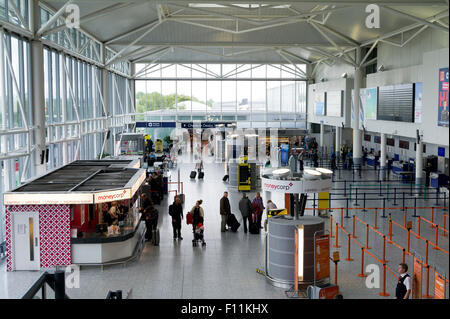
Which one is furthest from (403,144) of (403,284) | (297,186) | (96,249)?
(403,284)

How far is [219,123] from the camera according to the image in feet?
138

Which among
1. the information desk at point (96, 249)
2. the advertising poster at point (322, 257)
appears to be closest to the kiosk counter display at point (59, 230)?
A: the information desk at point (96, 249)

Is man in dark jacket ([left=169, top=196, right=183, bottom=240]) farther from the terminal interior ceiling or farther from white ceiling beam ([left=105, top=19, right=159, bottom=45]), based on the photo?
white ceiling beam ([left=105, top=19, right=159, bottom=45])

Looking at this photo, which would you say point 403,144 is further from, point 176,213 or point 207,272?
point 207,272

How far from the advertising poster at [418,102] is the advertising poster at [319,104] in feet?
60.1

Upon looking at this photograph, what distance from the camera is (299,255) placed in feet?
34.9

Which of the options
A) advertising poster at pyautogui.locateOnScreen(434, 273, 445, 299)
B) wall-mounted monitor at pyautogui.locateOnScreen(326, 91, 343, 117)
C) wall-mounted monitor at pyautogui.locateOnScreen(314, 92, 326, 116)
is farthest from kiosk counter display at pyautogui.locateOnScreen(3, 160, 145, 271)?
wall-mounted monitor at pyautogui.locateOnScreen(314, 92, 326, 116)

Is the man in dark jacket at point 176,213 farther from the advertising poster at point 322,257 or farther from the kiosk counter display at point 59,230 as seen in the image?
the advertising poster at point 322,257

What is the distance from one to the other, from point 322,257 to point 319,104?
3558 centimetres

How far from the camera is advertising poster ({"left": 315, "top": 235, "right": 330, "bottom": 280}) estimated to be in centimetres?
1054

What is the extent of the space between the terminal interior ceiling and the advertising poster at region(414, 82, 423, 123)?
5cm
